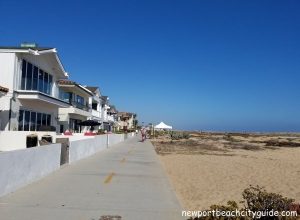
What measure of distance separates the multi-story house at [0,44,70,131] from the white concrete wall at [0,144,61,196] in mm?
10659

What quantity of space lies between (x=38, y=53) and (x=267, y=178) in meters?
15.8

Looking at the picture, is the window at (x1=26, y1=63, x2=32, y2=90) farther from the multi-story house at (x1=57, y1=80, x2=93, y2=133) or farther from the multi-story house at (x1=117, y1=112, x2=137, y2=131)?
the multi-story house at (x1=117, y1=112, x2=137, y2=131)

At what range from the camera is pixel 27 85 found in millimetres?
25422

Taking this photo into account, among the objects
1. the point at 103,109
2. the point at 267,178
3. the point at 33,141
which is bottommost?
the point at 267,178

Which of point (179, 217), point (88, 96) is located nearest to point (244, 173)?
point (179, 217)

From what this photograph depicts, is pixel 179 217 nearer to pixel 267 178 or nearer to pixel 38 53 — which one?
pixel 267 178

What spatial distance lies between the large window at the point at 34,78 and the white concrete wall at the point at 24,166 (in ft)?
40.3

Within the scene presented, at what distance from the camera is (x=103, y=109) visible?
7144cm

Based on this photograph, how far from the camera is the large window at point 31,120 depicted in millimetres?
25103

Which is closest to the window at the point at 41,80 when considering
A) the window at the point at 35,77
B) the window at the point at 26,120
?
the window at the point at 35,77

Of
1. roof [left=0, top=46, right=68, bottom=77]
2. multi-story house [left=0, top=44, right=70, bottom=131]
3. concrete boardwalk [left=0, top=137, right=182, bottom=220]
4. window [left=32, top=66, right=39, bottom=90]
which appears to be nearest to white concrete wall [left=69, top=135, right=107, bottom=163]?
multi-story house [left=0, top=44, right=70, bottom=131]

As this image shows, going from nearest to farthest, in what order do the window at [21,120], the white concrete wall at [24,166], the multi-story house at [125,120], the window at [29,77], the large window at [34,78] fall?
the white concrete wall at [24,166]
the window at [21,120]
the large window at [34,78]
the window at [29,77]
the multi-story house at [125,120]

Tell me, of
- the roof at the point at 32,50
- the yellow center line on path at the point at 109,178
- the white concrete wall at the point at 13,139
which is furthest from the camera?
the roof at the point at 32,50

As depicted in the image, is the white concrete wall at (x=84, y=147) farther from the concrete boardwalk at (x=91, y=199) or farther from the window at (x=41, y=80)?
the window at (x=41, y=80)
